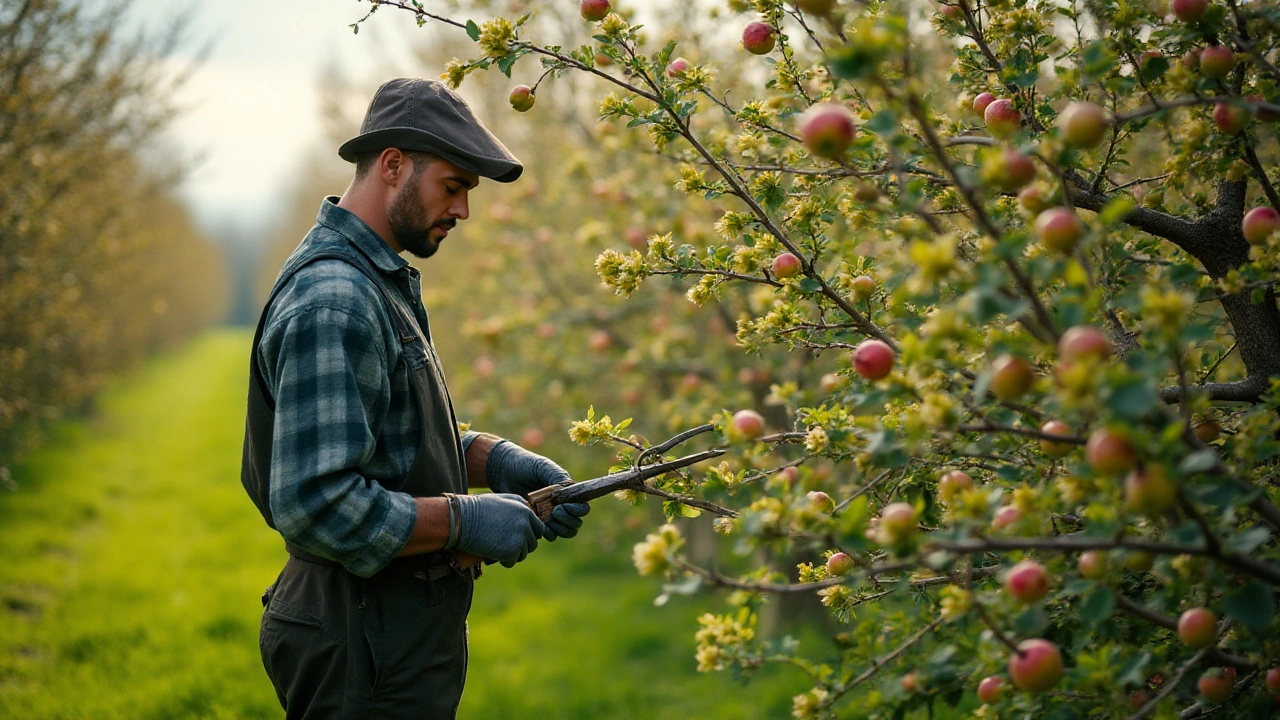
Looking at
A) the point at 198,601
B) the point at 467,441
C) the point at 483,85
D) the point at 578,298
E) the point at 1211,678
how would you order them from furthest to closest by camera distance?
the point at 483,85 → the point at 578,298 → the point at 198,601 → the point at 467,441 → the point at 1211,678

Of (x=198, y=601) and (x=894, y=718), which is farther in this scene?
(x=198, y=601)

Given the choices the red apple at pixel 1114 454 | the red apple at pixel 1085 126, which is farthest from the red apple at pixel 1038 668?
the red apple at pixel 1085 126

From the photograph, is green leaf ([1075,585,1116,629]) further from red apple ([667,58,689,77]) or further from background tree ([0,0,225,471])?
background tree ([0,0,225,471])

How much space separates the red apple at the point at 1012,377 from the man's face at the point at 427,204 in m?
1.42

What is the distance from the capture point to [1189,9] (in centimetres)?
176

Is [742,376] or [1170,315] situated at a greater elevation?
[742,376]

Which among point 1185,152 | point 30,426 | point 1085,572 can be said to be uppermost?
point 30,426

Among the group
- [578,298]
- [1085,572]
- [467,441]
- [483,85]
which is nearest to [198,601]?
[578,298]

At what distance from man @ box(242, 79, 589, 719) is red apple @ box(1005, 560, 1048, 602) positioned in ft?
3.65

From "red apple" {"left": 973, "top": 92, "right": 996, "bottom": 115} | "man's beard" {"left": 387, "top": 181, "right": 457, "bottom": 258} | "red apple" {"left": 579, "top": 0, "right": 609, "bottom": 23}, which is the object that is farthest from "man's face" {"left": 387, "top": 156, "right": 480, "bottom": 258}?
"red apple" {"left": 973, "top": 92, "right": 996, "bottom": 115}

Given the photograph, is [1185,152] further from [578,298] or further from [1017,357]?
[578,298]

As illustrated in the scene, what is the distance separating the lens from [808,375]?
4844 mm

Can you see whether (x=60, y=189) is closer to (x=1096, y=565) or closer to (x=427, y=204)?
(x=427, y=204)

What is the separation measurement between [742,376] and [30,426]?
6422mm
